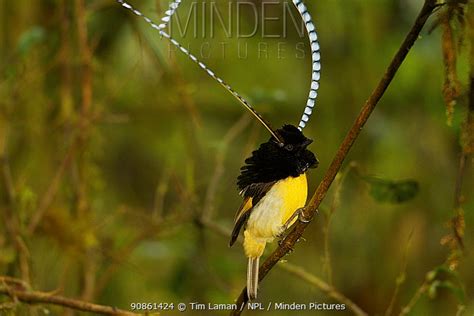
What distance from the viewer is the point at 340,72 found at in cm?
152

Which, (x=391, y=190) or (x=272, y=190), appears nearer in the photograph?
(x=272, y=190)

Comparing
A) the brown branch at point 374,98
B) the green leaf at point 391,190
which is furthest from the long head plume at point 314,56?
the green leaf at point 391,190

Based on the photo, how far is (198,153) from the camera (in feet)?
4.69

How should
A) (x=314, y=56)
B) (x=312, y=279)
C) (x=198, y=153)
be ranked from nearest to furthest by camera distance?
1. (x=314, y=56)
2. (x=312, y=279)
3. (x=198, y=153)

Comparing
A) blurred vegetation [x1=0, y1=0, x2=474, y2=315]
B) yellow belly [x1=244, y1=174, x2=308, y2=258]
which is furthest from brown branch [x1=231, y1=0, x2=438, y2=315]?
blurred vegetation [x1=0, y1=0, x2=474, y2=315]

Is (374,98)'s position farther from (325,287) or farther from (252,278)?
(325,287)

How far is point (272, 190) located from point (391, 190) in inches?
11.4

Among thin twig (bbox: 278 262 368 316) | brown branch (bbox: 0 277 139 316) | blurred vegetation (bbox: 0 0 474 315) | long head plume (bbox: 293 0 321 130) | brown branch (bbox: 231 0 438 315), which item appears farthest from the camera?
blurred vegetation (bbox: 0 0 474 315)

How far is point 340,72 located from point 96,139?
1.71 feet

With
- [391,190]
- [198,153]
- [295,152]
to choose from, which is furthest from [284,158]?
[198,153]

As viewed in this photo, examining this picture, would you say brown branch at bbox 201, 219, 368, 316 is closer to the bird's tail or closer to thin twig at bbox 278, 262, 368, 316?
thin twig at bbox 278, 262, 368, 316

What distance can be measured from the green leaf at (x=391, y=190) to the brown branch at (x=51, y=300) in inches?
14.5

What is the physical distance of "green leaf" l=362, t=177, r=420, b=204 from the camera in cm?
100

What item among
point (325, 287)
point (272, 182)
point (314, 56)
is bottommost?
point (325, 287)
